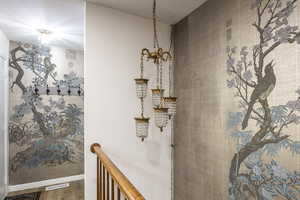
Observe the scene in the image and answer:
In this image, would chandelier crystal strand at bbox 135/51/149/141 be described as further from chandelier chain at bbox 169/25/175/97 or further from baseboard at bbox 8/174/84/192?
baseboard at bbox 8/174/84/192

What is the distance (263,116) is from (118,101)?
4.57 feet

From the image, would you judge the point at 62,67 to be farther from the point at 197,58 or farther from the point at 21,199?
the point at 197,58

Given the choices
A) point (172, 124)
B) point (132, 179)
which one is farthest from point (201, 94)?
point (132, 179)

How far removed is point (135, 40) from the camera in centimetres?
206

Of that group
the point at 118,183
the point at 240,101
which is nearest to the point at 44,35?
the point at 118,183

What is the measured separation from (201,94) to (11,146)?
3.16 meters

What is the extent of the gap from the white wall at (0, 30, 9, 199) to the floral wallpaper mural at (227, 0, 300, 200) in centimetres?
307

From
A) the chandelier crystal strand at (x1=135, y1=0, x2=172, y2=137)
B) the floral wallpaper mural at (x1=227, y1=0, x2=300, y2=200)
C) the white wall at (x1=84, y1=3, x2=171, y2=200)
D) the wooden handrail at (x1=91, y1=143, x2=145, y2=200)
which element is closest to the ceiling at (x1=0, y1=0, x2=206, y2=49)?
the white wall at (x1=84, y1=3, x2=171, y2=200)

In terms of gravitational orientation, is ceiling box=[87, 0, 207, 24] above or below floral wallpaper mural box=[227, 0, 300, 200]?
above

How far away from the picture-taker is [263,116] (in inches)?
48.1

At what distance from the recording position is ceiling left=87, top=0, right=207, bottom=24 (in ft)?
5.99

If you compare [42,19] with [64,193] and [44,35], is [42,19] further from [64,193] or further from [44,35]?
[64,193]

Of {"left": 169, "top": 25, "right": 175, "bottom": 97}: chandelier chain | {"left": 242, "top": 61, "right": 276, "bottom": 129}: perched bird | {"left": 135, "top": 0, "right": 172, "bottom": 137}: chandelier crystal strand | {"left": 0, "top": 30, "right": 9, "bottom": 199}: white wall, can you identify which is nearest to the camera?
{"left": 242, "top": 61, "right": 276, "bottom": 129}: perched bird

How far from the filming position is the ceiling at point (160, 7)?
183 centimetres
